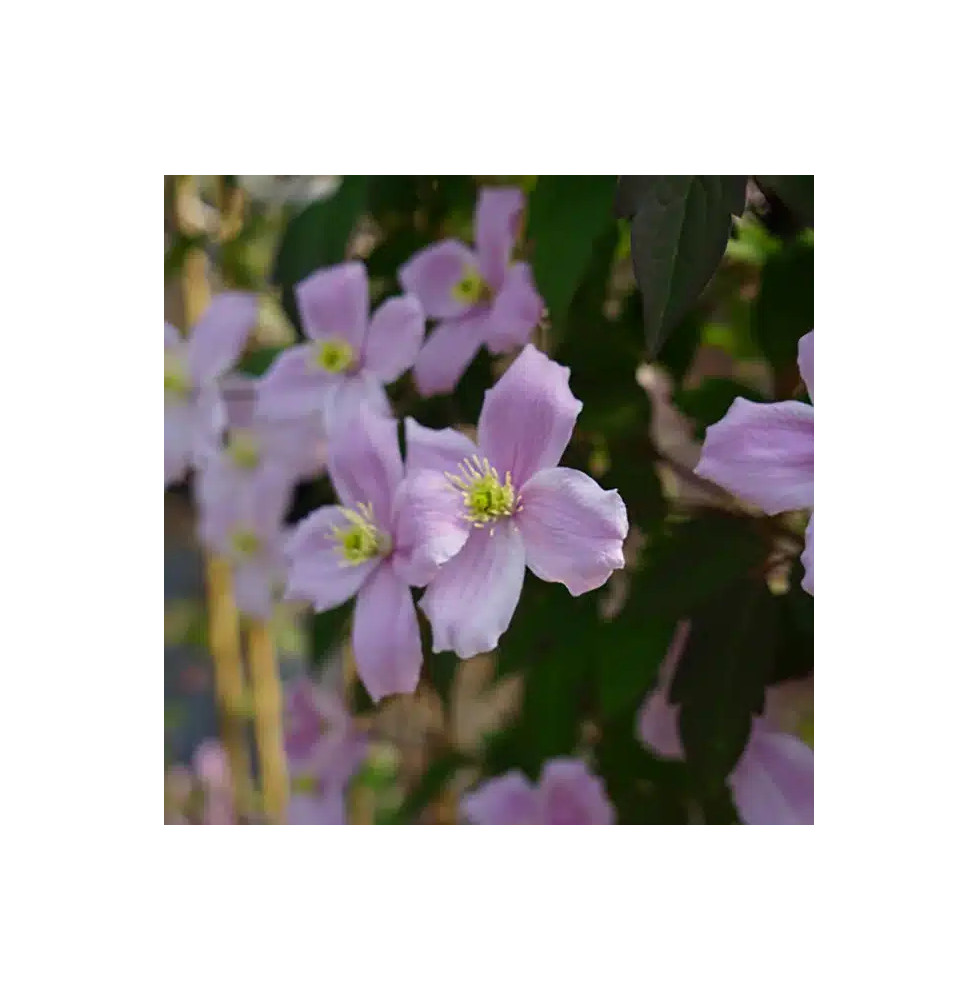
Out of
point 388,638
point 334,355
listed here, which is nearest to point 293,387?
point 334,355

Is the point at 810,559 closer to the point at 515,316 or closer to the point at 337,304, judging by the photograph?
the point at 515,316

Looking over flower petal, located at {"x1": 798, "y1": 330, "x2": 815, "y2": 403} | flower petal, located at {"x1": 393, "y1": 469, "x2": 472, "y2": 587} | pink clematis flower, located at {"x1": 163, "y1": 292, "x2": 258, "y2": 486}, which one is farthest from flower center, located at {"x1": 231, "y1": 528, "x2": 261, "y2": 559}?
flower petal, located at {"x1": 798, "y1": 330, "x2": 815, "y2": 403}

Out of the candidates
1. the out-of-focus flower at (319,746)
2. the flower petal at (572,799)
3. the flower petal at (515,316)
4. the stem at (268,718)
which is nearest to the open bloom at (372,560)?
the flower petal at (515,316)

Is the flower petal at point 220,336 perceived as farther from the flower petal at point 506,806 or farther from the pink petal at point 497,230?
the flower petal at point 506,806

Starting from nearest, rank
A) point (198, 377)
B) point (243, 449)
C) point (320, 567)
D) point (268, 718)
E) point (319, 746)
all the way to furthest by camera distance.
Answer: point (320, 567) < point (198, 377) < point (243, 449) < point (319, 746) < point (268, 718)

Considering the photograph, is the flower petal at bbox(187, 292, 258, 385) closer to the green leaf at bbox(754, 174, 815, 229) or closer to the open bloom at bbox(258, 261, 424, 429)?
the open bloom at bbox(258, 261, 424, 429)
